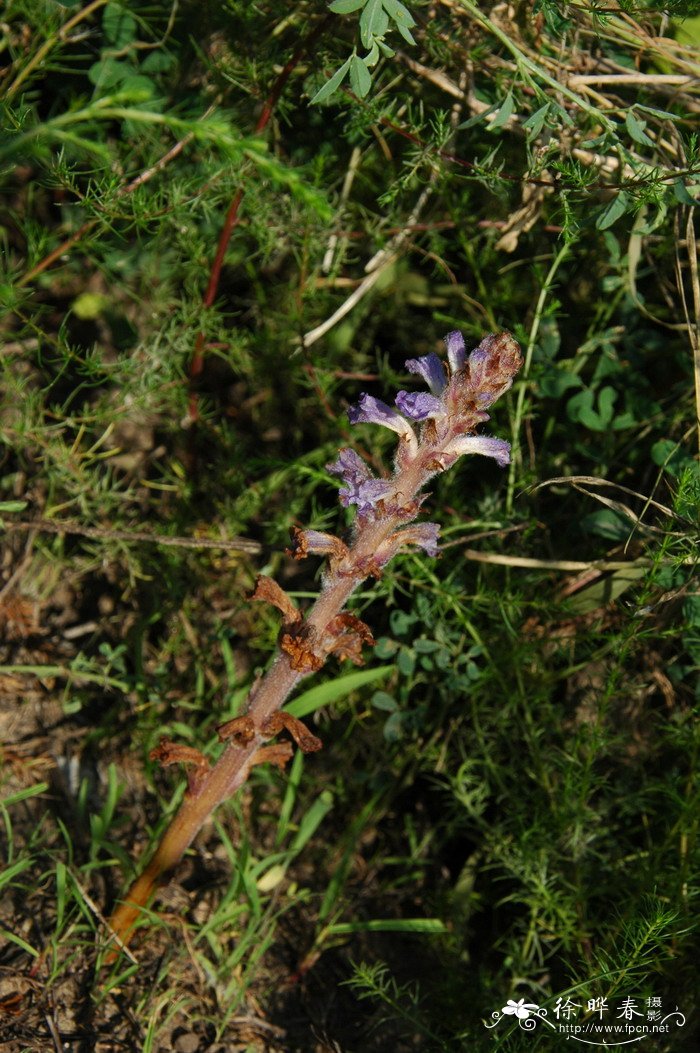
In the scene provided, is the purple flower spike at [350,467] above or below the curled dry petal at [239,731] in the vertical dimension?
above

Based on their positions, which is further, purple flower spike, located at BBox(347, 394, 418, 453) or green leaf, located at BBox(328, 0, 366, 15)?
green leaf, located at BBox(328, 0, 366, 15)

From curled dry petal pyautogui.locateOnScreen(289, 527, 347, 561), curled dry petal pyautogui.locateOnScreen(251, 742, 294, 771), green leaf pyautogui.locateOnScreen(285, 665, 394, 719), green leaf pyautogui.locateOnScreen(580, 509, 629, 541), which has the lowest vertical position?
green leaf pyautogui.locateOnScreen(285, 665, 394, 719)

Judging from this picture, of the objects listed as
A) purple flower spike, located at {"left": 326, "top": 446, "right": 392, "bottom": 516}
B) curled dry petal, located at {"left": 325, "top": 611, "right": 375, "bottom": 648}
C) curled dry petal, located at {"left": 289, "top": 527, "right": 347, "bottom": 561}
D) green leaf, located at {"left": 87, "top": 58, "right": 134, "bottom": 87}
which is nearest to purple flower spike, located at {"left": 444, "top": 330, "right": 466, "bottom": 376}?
purple flower spike, located at {"left": 326, "top": 446, "right": 392, "bottom": 516}

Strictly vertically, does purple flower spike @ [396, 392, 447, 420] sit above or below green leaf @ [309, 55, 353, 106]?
below

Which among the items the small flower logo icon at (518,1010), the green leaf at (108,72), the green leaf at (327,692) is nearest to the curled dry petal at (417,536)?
the green leaf at (327,692)

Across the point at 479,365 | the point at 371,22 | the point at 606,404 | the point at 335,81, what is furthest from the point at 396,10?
the point at 606,404

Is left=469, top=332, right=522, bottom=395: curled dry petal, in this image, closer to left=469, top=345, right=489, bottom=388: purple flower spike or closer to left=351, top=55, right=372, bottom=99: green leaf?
left=469, top=345, right=489, bottom=388: purple flower spike

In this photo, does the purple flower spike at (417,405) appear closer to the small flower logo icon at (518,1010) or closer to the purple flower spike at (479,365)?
the purple flower spike at (479,365)
